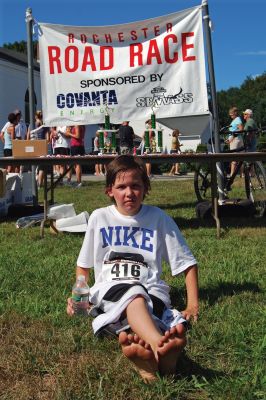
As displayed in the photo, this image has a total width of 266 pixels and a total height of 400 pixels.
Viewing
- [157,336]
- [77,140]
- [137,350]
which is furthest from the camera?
[77,140]

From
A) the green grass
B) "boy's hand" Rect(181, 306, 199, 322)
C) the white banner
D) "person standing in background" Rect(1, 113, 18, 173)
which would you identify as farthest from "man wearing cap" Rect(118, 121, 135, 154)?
"person standing in background" Rect(1, 113, 18, 173)

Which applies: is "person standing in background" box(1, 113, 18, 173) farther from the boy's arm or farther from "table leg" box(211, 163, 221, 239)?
the boy's arm

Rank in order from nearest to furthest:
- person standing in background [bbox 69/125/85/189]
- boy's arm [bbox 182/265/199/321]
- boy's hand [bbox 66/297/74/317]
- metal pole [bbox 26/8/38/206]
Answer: boy's arm [bbox 182/265/199/321], boy's hand [bbox 66/297/74/317], metal pole [bbox 26/8/38/206], person standing in background [bbox 69/125/85/189]

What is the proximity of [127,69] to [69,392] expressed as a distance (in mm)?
5625

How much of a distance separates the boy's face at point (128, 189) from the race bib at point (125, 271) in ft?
1.01

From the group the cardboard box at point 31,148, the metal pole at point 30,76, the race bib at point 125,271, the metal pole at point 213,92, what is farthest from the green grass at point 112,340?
the metal pole at point 30,76

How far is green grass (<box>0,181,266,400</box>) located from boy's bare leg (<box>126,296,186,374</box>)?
0.31 ft

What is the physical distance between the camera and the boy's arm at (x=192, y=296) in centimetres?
277

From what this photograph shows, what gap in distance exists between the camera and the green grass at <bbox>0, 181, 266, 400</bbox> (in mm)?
2066

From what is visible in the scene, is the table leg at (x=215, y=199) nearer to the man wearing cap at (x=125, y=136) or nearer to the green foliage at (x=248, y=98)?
the man wearing cap at (x=125, y=136)

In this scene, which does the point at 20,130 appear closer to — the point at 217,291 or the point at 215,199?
the point at 215,199

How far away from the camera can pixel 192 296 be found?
9.19 feet

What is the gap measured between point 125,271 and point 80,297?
12.6 inches

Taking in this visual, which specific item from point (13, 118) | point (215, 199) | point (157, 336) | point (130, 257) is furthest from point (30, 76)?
point (157, 336)
